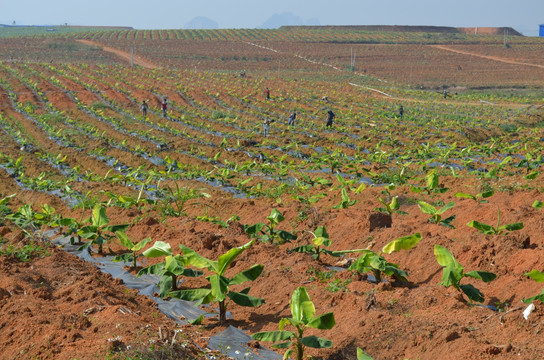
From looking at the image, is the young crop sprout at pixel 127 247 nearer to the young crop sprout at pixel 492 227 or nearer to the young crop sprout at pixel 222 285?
the young crop sprout at pixel 222 285

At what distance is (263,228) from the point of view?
337 inches

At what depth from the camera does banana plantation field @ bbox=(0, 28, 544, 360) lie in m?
4.71

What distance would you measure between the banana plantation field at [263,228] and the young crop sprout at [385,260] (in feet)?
0.07

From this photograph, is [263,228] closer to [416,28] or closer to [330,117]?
[330,117]

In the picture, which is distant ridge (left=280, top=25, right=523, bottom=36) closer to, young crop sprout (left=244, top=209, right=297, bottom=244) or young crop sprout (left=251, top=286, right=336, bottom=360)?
young crop sprout (left=244, top=209, right=297, bottom=244)

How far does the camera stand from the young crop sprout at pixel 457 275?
16.8 ft

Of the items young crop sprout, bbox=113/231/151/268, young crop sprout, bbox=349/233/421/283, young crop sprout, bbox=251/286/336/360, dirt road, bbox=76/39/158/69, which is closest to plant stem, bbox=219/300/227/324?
young crop sprout, bbox=251/286/336/360

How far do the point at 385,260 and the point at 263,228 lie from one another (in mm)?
3175

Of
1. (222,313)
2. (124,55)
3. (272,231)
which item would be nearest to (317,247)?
(272,231)

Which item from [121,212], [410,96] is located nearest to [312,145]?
[121,212]

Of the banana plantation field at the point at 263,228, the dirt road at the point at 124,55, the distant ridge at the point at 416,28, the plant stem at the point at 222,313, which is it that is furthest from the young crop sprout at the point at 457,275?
the distant ridge at the point at 416,28

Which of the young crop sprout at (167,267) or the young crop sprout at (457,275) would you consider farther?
the young crop sprout at (167,267)

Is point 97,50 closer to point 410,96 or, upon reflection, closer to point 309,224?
point 410,96

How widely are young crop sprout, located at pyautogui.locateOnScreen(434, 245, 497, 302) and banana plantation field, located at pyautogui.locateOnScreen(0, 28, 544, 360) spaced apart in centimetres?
1
